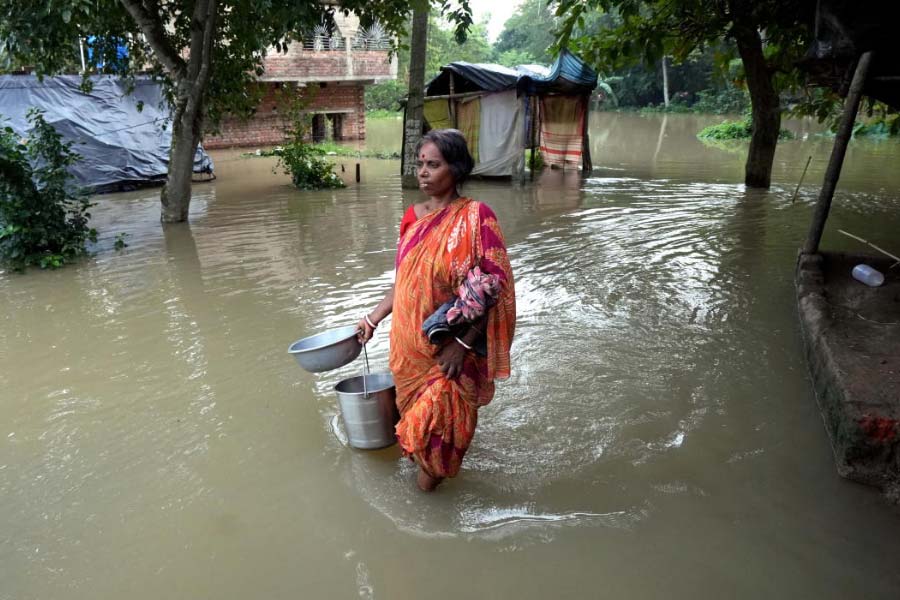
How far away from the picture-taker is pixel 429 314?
2.57 metres

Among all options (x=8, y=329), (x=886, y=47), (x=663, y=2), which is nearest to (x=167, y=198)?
(x=8, y=329)

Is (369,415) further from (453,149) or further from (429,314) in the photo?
(453,149)

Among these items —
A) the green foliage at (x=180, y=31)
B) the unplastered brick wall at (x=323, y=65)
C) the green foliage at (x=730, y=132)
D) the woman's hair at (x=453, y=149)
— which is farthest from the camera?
the green foliage at (x=730, y=132)

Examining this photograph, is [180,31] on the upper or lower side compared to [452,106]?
upper

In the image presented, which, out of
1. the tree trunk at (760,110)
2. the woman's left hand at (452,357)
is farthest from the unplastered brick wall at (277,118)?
the woman's left hand at (452,357)

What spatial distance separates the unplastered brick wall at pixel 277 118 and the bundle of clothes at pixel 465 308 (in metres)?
16.7

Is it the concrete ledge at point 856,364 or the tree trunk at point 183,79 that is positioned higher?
the tree trunk at point 183,79

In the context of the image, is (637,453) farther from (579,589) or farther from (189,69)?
(189,69)

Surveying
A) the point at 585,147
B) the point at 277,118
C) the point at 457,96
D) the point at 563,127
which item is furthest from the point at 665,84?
the point at 457,96

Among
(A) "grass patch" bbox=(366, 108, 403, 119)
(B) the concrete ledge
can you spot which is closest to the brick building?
(A) "grass patch" bbox=(366, 108, 403, 119)

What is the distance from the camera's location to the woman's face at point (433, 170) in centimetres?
248

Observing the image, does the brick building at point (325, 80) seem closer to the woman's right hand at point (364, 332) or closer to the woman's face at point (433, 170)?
the woman's right hand at point (364, 332)

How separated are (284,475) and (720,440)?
2126 mm

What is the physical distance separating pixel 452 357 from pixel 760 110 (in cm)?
1063
